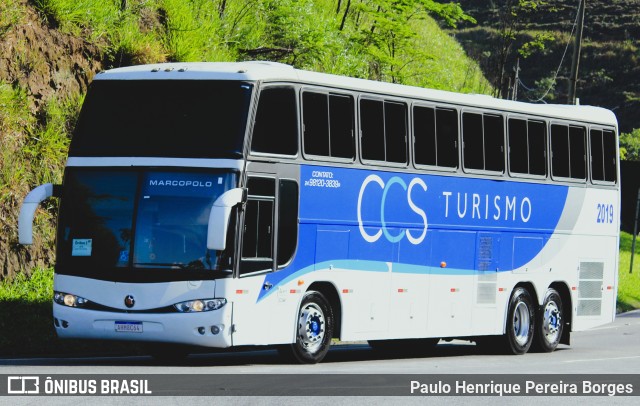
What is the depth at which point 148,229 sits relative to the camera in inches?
669

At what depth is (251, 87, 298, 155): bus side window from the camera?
1750 cm

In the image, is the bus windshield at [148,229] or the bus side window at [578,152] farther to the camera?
the bus side window at [578,152]

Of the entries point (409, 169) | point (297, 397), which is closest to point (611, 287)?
point (409, 169)

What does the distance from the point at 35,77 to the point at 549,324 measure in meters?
9.69

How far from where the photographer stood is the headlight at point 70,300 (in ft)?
56.3

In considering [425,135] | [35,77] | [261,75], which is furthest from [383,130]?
[35,77]

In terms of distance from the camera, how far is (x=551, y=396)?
15180mm

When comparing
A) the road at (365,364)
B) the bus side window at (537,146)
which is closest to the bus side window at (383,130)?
the road at (365,364)

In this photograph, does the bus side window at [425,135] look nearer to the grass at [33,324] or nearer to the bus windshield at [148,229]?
the bus windshield at [148,229]

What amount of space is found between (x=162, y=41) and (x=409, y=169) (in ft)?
33.2

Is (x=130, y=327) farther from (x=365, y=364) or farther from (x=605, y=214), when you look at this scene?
(x=605, y=214)

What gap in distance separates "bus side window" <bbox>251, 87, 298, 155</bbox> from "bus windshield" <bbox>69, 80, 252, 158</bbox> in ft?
1.06

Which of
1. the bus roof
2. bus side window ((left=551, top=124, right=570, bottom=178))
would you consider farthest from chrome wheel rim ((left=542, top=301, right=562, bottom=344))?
the bus roof

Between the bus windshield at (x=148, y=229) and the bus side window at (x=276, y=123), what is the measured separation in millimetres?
781
